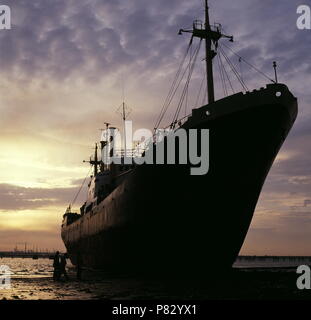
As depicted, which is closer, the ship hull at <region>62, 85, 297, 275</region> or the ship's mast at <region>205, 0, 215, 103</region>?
the ship hull at <region>62, 85, 297, 275</region>

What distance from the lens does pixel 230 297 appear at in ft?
38.6

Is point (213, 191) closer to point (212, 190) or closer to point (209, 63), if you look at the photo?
point (212, 190)

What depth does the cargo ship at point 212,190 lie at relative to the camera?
17.7 metres

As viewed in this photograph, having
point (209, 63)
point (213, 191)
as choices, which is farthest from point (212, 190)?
point (209, 63)

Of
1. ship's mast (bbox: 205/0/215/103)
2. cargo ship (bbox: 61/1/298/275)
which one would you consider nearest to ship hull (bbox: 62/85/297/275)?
cargo ship (bbox: 61/1/298/275)

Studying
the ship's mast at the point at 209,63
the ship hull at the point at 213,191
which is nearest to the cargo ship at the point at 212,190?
the ship hull at the point at 213,191

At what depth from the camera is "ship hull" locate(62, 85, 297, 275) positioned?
17.7 metres

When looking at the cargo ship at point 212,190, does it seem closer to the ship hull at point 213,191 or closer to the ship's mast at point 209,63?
the ship hull at point 213,191

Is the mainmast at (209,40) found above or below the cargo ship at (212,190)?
above

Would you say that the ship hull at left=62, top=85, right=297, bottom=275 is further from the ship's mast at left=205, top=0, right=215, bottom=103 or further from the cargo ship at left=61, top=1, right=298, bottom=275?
the ship's mast at left=205, top=0, right=215, bottom=103

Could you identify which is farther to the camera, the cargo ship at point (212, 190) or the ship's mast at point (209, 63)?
the ship's mast at point (209, 63)

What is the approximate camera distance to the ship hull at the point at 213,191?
17672mm
